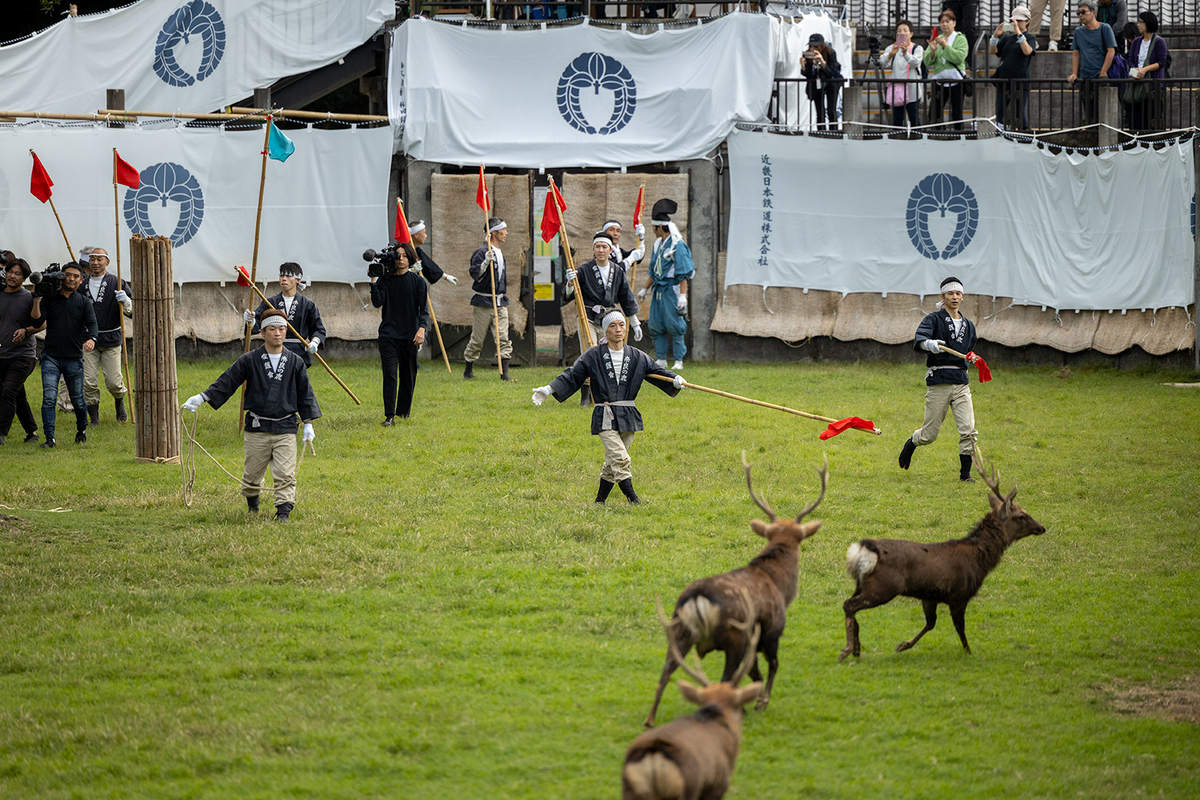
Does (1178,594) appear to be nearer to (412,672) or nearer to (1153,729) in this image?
(1153,729)

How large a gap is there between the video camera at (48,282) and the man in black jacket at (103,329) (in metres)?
0.82

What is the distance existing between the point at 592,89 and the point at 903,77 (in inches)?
219

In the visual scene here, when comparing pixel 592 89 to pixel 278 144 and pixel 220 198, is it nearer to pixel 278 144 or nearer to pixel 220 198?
pixel 220 198

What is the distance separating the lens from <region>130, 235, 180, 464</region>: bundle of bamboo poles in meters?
13.4

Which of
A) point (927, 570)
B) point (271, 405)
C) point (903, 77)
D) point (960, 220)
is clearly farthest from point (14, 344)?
point (903, 77)

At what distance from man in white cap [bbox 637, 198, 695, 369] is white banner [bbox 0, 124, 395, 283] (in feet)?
15.8

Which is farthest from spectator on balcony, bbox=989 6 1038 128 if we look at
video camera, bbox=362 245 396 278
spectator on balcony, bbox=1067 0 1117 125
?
video camera, bbox=362 245 396 278

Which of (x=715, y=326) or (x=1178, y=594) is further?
(x=715, y=326)

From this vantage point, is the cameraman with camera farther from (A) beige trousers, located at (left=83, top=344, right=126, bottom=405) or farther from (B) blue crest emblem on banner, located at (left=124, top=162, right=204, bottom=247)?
(B) blue crest emblem on banner, located at (left=124, top=162, right=204, bottom=247)

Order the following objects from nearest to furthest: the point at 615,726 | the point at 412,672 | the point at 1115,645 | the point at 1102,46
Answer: the point at 615,726
the point at 412,672
the point at 1115,645
the point at 1102,46

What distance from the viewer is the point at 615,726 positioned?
6457 mm

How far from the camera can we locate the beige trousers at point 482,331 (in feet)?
63.1

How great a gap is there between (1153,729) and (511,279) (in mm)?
15386

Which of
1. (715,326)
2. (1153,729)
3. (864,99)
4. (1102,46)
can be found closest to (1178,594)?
(1153,729)
